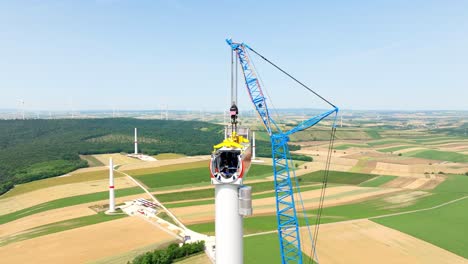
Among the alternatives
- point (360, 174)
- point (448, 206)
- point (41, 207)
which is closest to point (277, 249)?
point (448, 206)

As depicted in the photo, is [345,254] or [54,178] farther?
[54,178]

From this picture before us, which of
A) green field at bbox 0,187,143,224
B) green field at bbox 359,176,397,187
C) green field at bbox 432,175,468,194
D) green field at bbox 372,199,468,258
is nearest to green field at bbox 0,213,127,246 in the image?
green field at bbox 0,187,143,224

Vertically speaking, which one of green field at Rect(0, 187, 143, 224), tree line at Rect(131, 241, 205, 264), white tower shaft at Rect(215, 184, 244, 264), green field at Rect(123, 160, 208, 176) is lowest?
green field at Rect(0, 187, 143, 224)

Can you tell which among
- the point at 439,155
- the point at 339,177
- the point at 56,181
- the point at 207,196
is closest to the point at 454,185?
the point at 339,177

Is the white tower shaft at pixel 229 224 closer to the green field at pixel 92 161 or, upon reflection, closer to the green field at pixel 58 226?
the green field at pixel 58 226

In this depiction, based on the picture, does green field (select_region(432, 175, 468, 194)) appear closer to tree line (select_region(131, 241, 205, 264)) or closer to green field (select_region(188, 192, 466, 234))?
green field (select_region(188, 192, 466, 234))

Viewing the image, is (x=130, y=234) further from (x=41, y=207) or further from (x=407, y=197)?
(x=407, y=197)
